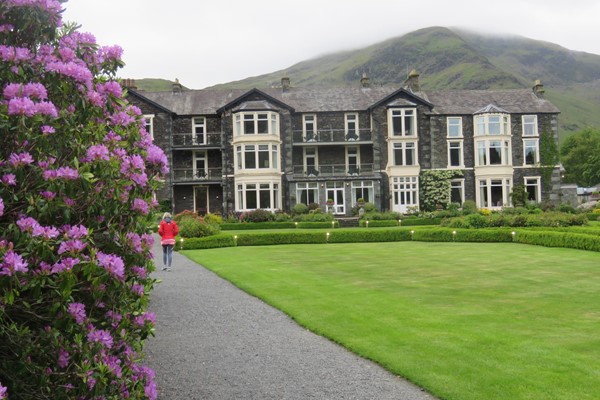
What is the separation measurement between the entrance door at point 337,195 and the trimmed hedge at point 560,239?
17532mm

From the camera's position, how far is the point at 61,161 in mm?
3707

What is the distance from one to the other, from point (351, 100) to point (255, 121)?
9184 mm

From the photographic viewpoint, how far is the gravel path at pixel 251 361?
20.2 feet

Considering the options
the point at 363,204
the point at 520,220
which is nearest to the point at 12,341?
the point at 520,220

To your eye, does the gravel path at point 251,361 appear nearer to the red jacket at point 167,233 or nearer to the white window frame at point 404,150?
the red jacket at point 167,233

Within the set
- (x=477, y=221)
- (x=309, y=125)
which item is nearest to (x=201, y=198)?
(x=309, y=125)

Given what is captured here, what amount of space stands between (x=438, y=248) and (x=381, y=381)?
1745 cm

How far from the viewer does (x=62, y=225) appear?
3594 mm

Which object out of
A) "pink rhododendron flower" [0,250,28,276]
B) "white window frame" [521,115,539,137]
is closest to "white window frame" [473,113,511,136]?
"white window frame" [521,115,539,137]

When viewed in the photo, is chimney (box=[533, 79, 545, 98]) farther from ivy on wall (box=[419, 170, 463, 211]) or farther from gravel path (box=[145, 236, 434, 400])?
gravel path (box=[145, 236, 434, 400])

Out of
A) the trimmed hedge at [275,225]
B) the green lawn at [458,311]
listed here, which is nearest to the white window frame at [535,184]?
the trimmed hedge at [275,225]

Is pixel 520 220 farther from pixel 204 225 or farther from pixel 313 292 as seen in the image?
pixel 313 292

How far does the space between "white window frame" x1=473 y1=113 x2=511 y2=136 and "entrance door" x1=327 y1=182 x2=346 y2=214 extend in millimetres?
12147

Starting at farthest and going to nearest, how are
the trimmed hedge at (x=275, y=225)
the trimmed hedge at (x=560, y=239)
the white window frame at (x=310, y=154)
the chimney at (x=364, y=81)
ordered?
1. the chimney at (x=364, y=81)
2. the white window frame at (x=310, y=154)
3. the trimmed hedge at (x=275, y=225)
4. the trimmed hedge at (x=560, y=239)
